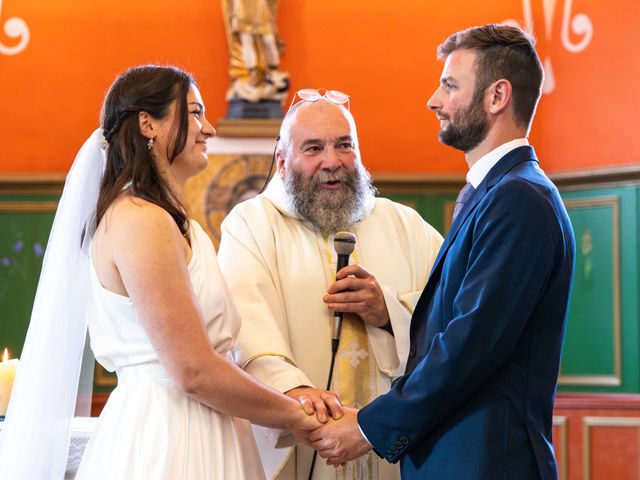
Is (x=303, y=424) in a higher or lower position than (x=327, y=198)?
lower

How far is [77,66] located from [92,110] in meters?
0.43

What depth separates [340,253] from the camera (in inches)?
135

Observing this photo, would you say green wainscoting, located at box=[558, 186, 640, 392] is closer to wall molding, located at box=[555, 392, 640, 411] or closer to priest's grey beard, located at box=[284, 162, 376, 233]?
wall molding, located at box=[555, 392, 640, 411]

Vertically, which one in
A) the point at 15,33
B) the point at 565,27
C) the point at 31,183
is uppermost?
the point at 15,33

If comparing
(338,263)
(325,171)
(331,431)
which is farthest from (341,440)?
(325,171)

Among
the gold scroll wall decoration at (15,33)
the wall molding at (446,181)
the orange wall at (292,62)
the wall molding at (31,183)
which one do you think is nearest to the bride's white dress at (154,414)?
the wall molding at (446,181)

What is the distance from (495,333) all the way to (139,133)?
1193 mm

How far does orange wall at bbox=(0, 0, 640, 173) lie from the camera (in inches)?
337

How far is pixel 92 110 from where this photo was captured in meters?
8.56

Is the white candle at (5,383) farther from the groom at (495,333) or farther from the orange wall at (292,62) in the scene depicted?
the orange wall at (292,62)

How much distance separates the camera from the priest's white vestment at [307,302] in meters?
3.40

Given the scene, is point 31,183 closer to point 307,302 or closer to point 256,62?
point 256,62

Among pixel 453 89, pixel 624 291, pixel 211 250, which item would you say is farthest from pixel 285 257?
pixel 624 291

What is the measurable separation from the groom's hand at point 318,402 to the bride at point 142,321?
6 centimetres
